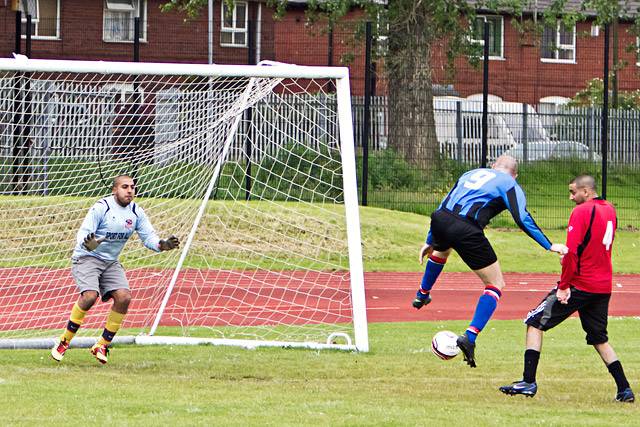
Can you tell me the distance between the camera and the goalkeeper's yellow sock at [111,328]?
37.2 ft

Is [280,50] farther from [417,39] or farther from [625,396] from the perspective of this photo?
[625,396]

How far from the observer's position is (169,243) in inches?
433

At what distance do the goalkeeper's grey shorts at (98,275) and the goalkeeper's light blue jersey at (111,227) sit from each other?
0.19 feet

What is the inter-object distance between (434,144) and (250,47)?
4.23 meters

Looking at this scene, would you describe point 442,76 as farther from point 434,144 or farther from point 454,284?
point 454,284

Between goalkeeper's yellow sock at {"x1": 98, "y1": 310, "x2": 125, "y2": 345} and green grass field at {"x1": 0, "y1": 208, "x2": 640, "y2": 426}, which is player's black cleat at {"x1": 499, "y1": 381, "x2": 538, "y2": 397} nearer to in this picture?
green grass field at {"x1": 0, "y1": 208, "x2": 640, "y2": 426}

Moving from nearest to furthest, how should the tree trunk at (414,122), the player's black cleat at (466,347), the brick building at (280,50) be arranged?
the player's black cleat at (466,347)
the tree trunk at (414,122)
the brick building at (280,50)

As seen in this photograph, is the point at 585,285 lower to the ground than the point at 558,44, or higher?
lower

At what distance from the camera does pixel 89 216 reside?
1121 centimetres

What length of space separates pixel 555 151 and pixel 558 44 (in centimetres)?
1410

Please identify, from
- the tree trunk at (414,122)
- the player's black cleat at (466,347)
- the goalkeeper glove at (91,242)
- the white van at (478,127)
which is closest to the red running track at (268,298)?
the goalkeeper glove at (91,242)

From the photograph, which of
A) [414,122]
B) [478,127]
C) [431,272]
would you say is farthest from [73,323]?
[478,127]

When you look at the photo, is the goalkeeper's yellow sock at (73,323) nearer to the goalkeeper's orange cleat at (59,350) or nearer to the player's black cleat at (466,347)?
the goalkeeper's orange cleat at (59,350)

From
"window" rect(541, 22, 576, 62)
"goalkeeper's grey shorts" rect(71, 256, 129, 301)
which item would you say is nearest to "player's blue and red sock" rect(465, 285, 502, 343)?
"goalkeeper's grey shorts" rect(71, 256, 129, 301)
